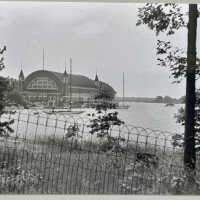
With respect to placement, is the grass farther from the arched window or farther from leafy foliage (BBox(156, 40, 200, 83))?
leafy foliage (BBox(156, 40, 200, 83))

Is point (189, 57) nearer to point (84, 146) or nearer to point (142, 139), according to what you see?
point (142, 139)

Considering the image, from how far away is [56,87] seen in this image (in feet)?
9.05

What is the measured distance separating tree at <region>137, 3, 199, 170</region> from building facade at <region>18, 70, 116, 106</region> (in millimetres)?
522

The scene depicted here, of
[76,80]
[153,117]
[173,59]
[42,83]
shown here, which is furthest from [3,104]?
[173,59]

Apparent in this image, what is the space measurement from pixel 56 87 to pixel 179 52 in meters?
0.99

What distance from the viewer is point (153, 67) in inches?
107

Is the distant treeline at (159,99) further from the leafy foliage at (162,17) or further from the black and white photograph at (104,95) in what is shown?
the leafy foliage at (162,17)

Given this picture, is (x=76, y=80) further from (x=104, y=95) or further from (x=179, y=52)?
(x=179, y=52)

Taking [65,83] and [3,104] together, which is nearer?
[3,104]

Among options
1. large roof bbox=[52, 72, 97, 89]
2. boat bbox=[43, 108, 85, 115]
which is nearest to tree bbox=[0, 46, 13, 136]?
boat bbox=[43, 108, 85, 115]

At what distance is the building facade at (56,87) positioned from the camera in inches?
107

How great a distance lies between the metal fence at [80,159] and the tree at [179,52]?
0.45 ft

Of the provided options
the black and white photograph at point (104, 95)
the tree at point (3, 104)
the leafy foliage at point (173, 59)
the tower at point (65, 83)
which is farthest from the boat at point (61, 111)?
the leafy foliage at point (173, 59)

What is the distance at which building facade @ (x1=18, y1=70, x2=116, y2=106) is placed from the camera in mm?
2713
